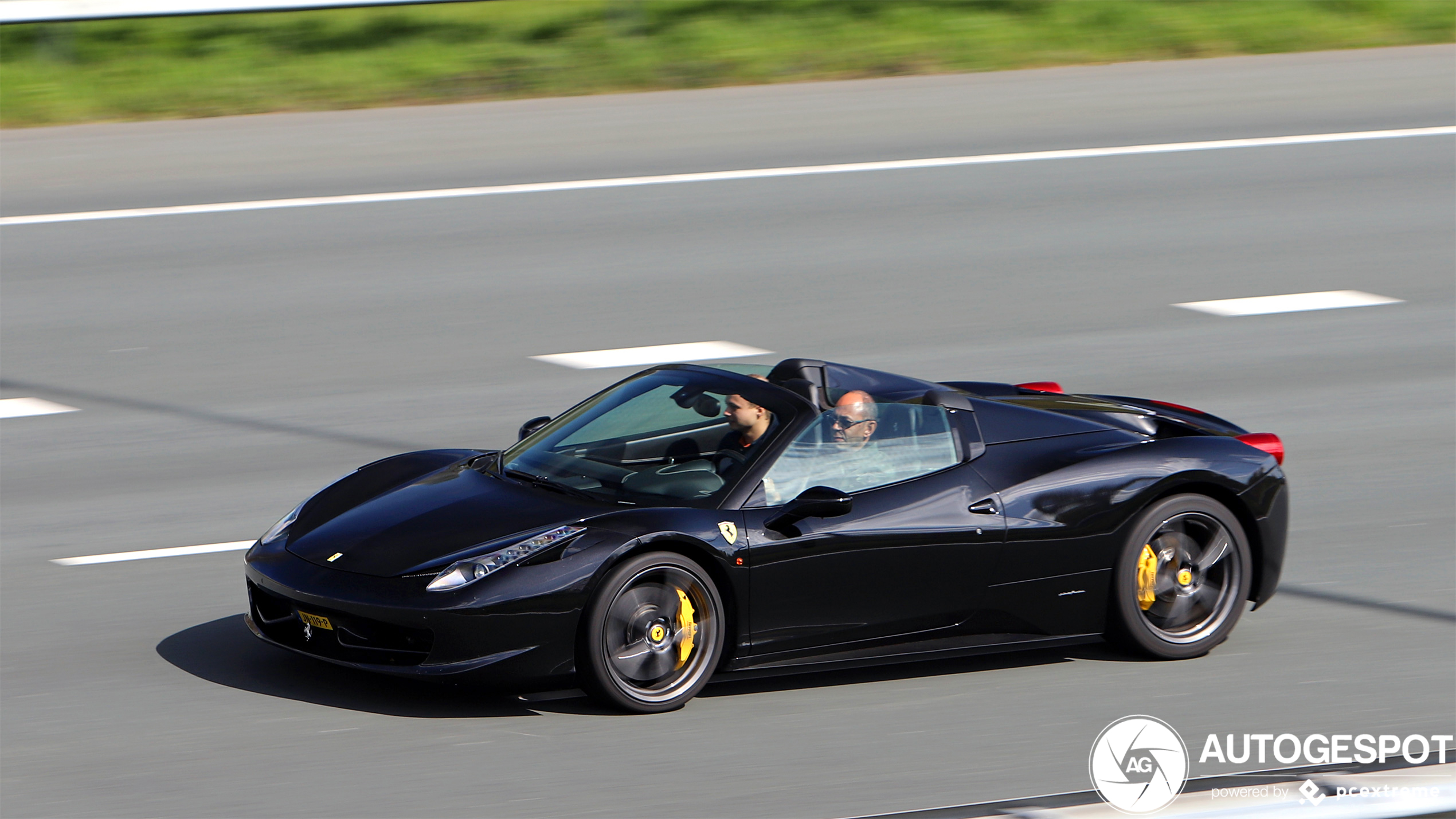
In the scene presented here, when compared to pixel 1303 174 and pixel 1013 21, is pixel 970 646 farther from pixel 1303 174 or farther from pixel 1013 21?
pixel 1013 21

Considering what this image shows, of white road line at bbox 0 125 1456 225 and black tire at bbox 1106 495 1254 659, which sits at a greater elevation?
white road line at bbox 0 125 1456 225

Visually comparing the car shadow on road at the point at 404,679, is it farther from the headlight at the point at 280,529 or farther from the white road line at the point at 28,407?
the white road line at the point at 28,407

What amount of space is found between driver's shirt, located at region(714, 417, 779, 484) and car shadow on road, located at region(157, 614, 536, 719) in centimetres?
109

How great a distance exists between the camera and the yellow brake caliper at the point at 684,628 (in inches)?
258

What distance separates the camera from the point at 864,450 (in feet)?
23.2

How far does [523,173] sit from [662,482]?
8.82m

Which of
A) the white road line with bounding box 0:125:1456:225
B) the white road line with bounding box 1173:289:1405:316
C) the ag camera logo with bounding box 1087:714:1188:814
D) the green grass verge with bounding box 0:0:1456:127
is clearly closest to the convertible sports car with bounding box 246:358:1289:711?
the ag camera logo with bounding box 1087:714:1188:814

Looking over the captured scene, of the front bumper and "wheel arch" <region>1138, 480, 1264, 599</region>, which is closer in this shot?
the front bumper

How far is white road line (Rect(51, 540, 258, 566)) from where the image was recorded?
8.41 metres

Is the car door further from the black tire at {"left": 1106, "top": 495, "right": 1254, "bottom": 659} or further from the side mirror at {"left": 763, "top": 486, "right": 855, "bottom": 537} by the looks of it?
the black tire at {"left": 1106, "top": 495, "right": 1254, "bottom": 659}

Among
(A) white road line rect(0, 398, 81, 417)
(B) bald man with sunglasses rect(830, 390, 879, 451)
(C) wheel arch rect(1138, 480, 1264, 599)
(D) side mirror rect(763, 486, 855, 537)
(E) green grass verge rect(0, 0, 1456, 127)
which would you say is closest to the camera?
(D) side mirror rect(763, 486, 855, 537)

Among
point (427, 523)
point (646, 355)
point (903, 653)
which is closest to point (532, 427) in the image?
point (427, 523)

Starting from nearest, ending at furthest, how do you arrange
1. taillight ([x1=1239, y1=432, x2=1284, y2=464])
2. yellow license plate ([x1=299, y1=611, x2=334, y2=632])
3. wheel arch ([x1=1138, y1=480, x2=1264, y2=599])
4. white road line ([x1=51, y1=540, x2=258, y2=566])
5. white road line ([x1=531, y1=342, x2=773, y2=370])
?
1. yellow license plate ([x1=299, y1=611, x2=334, y2=632])
2. wheel arch ([x1=1138, y1=480, x2=1264, y2=599])
3. taillight ([x1=1239, y1=432, x2=1284, y2=464])
4. white road line ([x1=51, y1=540, x2=258, y2=566])
5. white road line ([x1=531, y1=342, x2=773, y2=370])

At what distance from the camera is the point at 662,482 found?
22.6 feet
